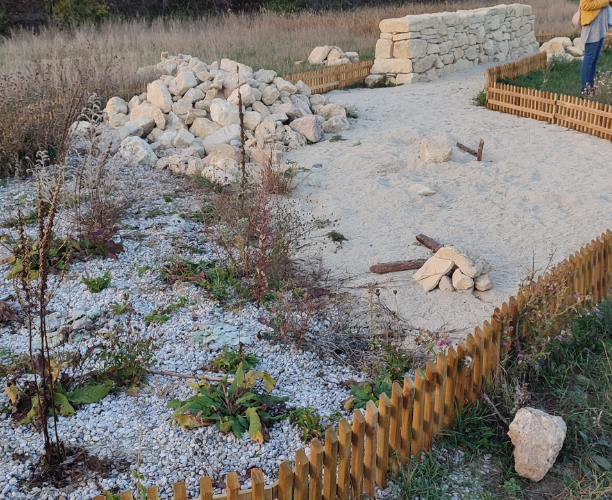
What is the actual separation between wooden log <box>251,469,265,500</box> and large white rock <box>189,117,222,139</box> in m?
8.05

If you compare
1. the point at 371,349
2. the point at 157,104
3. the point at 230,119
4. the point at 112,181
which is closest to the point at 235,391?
the point at 371,349

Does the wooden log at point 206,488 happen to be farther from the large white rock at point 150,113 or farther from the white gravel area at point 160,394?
the large white rock at point 150,113

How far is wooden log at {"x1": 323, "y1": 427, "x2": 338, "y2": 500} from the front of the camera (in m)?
3.20

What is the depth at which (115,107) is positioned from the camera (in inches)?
421

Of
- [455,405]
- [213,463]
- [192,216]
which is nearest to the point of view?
[213,463]

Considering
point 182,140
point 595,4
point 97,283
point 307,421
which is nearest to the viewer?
point 307,421

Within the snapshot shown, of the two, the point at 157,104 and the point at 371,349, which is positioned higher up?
the point at 157,104

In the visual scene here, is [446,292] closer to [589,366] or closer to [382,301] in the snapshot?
[382,301]

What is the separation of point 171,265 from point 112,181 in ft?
7.23

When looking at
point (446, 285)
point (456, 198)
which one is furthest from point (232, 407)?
point (456, 198)

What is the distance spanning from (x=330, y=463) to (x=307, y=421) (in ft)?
2.58

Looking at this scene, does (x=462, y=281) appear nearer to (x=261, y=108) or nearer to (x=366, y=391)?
(x=366, y=391)

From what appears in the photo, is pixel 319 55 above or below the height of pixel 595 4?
below

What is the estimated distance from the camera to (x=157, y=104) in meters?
10.8
